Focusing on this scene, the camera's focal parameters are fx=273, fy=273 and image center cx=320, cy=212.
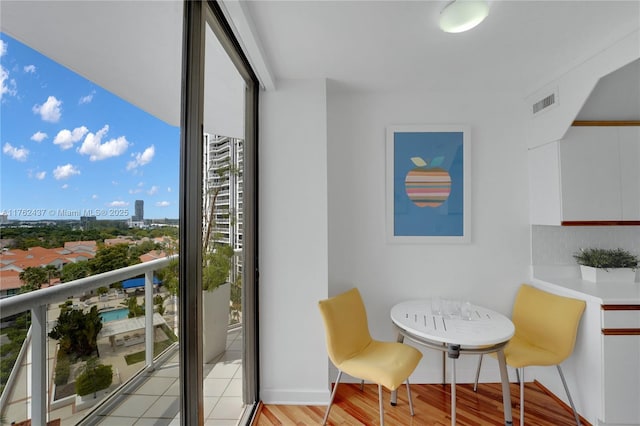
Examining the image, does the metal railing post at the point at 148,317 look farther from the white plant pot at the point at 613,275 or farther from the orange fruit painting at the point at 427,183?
the white plant pot at the point at 613,275

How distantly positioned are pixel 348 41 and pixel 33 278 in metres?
1.86

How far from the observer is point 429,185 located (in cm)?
245

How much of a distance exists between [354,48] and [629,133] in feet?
7.59

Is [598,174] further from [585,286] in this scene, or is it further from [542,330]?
[542,330]

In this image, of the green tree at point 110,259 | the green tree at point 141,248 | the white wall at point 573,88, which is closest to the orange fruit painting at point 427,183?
the white wall at point 573,88

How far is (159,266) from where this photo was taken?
39.4 inches

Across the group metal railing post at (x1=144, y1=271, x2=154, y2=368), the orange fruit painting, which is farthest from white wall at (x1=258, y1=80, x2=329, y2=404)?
metal railing post at (x1=144, y1=271, x2=154, y2=368)

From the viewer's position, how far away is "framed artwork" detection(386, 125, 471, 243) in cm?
244

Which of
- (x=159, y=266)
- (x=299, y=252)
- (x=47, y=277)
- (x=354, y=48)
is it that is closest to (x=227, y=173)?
(x=299, y=252)

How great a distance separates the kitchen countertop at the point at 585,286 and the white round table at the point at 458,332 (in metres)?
0.62

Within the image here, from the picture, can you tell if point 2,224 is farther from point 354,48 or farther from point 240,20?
point 354,48

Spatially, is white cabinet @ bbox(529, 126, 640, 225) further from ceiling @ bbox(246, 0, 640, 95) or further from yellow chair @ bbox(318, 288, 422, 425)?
yellow chair @ bbox(318, 288, 422, 425)

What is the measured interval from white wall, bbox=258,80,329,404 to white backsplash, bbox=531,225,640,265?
1.93 metres

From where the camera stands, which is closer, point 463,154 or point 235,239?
point 235,239
